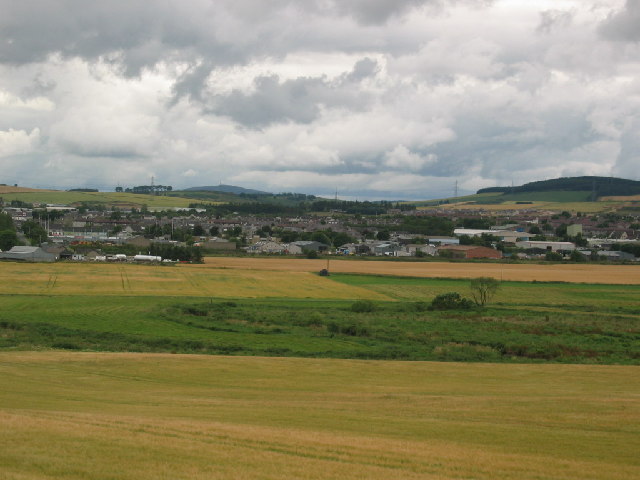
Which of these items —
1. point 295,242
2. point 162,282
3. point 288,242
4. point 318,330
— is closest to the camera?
point 318,330

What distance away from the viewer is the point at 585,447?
15523mm

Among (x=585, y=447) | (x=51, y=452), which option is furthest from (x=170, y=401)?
(x=585, y=447)

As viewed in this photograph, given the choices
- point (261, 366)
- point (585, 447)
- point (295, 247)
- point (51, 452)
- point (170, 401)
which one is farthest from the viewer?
point (295, 247)

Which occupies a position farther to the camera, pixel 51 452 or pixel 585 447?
pixel 585 447

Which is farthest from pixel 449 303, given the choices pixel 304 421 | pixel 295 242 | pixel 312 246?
pixel 295 242

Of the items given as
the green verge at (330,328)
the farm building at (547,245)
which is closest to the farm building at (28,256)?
the green verge at (330,328)

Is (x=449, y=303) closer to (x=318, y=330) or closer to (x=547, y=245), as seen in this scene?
(x=318, y=330)

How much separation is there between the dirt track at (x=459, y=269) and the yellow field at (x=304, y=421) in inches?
2180

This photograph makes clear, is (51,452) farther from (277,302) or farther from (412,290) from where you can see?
(412,290)

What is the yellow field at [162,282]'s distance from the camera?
6331 cm

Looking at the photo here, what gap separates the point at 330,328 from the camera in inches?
1716

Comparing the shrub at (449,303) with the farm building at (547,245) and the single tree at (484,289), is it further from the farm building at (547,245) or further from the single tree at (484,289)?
the farm building at (547,245)

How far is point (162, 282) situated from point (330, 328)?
31.9 meters

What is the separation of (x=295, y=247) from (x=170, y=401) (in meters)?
108
